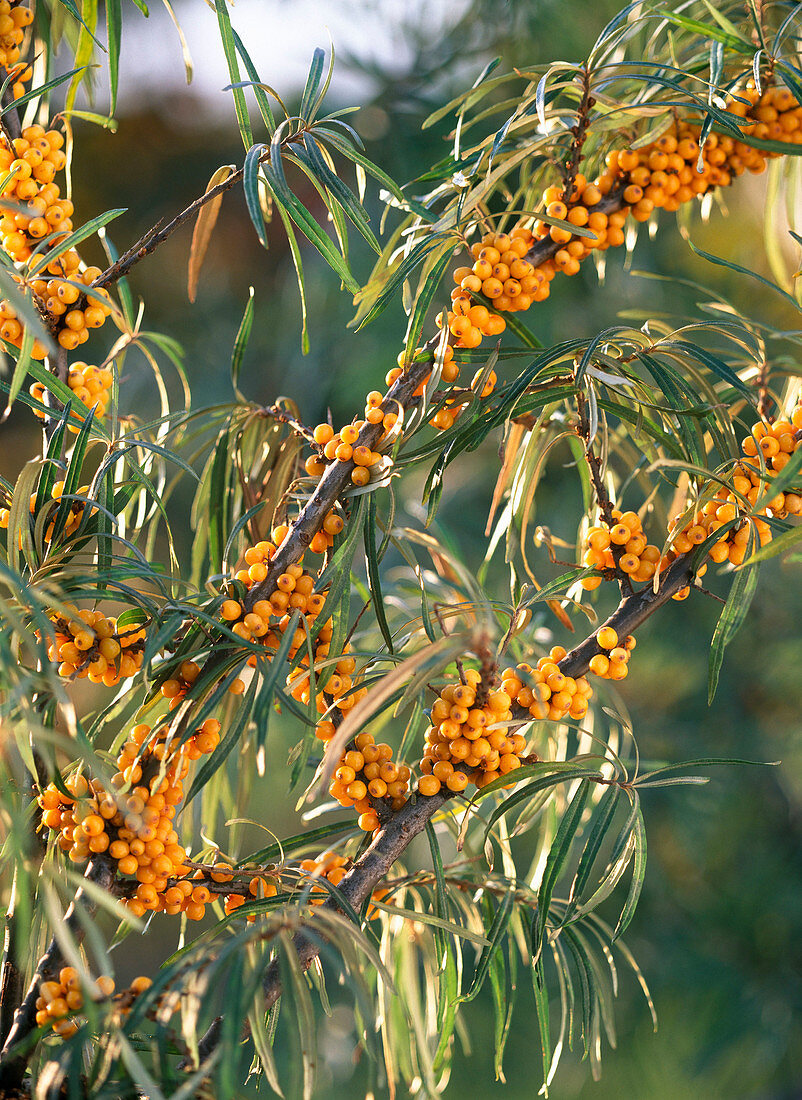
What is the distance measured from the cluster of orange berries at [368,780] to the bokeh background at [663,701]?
85cm

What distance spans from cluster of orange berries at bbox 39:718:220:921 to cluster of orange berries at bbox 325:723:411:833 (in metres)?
0.05

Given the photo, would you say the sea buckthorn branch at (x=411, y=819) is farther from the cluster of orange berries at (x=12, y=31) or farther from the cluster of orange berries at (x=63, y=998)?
the cluster of orange berries at (x=12, y=31)

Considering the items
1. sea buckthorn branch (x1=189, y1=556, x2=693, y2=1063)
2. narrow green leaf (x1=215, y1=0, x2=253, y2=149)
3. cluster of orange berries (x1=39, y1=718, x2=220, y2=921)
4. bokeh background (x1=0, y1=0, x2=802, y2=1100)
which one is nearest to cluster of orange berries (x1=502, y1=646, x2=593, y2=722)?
sea buckthorn branch (x1=189, y1=556, x2=693, y2=1063)

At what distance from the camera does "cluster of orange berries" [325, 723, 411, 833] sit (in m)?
0.29

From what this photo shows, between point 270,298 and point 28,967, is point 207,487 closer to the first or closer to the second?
point 28,967

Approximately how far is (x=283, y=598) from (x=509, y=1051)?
4.13 feet

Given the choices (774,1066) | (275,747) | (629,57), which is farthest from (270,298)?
(774,1066)

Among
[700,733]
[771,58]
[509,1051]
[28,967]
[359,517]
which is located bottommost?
[509,1051]

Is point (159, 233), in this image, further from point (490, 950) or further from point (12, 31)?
point (490, 950)

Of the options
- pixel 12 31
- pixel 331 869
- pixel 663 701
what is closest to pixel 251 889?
pixel 331 869

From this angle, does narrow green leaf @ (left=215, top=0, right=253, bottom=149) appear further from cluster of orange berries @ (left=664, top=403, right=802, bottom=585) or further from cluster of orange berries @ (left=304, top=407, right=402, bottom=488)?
cluster of orange berries @ (left=664, top=403, right=802, bottom=585)

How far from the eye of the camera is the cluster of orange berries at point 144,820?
0.26m

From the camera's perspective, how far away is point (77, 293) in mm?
298

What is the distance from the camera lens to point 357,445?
29 cm
